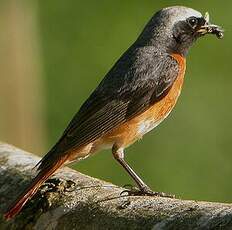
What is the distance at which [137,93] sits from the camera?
6.24 metres

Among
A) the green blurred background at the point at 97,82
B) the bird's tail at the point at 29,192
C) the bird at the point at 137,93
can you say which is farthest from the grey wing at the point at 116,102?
the green blurred background at the point at 97,82

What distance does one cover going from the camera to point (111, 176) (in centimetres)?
1018

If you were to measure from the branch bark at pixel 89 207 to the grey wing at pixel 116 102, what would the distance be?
378 mm

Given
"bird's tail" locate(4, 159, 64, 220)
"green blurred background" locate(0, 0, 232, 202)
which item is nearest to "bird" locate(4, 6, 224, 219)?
"bird's tail" locate(4, 159, 64, 220)

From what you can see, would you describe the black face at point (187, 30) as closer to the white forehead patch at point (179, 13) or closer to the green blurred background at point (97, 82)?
the white forehead patch at point (179, 13)

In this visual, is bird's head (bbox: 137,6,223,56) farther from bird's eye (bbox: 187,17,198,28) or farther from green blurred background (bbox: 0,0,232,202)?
green blurred background (bbox: 0,0,232,202)

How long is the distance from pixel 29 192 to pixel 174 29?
2.09 m

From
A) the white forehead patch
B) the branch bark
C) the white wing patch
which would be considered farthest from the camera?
the white forehead patch

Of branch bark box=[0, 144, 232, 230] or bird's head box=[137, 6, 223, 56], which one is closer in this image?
branch bark box=[0, 144, 232, 230]

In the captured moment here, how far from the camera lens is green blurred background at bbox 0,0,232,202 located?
1019 cm

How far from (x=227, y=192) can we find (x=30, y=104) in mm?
2347

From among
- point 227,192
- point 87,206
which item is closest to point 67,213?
point 87,206

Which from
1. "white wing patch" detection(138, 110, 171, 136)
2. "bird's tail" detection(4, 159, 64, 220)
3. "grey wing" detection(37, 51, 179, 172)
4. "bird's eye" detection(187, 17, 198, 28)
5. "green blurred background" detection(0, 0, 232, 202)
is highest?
"bird's eye" detection(187, 17, 198, 28)

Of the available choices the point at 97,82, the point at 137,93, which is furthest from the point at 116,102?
the point at 97,82
